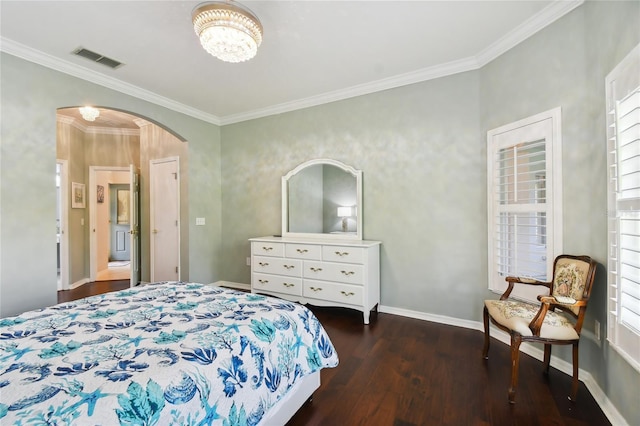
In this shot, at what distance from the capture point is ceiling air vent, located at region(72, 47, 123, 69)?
2.76m

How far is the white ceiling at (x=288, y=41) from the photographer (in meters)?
2.20

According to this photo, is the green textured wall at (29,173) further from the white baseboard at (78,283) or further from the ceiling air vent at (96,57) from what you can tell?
the white baseboard at (78,283)

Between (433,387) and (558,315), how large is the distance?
1012 mm

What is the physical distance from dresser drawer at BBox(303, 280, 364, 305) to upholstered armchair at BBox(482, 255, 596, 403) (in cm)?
136

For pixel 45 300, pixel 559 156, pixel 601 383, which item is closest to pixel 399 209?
pixel 559 156

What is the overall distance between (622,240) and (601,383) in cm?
97

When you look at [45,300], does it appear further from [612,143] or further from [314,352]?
[612,143]

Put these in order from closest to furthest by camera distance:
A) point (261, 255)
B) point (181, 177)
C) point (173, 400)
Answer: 1. point (173, 400)
2. point (261, 255)
3. point (181, 177)

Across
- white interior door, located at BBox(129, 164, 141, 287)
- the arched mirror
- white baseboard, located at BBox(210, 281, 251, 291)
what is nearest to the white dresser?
the arched mirror

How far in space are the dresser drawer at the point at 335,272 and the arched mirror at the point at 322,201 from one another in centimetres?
50

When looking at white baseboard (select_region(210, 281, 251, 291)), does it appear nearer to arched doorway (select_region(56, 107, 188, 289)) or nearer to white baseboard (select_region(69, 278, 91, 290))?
arched doorway (select_region(56, 107, 188, 289))

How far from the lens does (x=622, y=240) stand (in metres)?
1.60

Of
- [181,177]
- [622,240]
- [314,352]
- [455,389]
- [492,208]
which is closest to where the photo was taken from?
[622,240]

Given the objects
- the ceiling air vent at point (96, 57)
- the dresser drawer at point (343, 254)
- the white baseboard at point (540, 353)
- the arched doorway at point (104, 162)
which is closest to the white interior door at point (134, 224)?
the arched doorway at point (104, 162)
